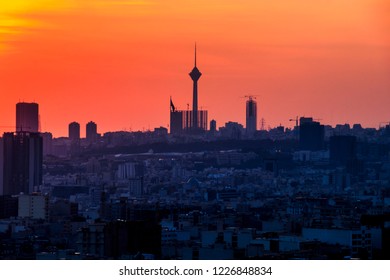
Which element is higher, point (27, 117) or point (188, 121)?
point (188, 121)

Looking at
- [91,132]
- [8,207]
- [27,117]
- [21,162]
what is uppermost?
[91,132]

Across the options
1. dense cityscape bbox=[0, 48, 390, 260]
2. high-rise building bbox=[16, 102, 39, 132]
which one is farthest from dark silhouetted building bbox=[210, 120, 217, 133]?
high-rise building bbox=[16, 102, 39, 132]

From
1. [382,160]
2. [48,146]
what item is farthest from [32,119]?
[382,160]

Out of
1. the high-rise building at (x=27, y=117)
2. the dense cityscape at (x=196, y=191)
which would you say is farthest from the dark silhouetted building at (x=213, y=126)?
the high-rise building at (x=27, y=117)

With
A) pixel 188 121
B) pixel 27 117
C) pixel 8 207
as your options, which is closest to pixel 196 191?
pixel 27 117

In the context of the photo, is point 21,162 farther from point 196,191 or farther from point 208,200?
point 208,200
